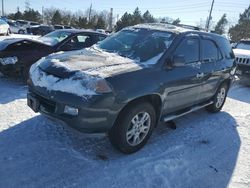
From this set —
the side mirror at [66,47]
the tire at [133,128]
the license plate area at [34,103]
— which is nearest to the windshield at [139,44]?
the tire at [133,128]

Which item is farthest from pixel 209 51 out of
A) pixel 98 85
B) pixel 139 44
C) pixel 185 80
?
pixel 98 85

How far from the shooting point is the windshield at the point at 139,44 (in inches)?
189

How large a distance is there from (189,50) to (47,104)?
2.66m

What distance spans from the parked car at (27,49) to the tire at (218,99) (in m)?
4.22

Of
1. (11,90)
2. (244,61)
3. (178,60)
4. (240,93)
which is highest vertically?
(178,60)

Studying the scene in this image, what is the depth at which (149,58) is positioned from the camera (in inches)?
184

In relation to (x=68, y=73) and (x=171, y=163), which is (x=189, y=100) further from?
(x=68, y=73)

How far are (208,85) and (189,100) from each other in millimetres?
795

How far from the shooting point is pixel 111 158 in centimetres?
425

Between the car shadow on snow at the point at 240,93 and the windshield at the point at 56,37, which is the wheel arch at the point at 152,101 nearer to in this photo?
the windshield at the point at 56,37

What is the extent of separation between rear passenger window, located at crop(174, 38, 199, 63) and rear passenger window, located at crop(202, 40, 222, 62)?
29 centimetres

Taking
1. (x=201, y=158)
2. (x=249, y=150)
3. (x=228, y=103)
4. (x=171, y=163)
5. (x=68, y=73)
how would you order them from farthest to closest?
(x=228, y=103)
(x=249, y=150)
(x=201, y=158)
(x=171, y=163)
(x=68, y=73)

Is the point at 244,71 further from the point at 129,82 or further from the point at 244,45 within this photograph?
the point at 129,82

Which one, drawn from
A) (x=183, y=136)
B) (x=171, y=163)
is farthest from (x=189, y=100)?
(x=171, y=163)
